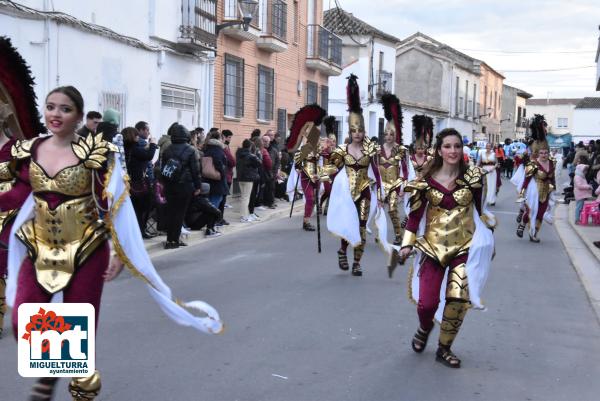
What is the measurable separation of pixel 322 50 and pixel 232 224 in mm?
17288

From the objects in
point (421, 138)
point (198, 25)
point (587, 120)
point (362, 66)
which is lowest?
point (421, 138)

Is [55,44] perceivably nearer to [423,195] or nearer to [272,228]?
[272,228]

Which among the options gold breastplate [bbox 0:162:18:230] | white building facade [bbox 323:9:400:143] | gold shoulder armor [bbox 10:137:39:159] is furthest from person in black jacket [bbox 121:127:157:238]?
white building facade [bbox 323:9:400:143]

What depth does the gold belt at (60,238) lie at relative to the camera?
4184 millimetres

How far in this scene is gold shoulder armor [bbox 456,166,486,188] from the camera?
5.95 metres

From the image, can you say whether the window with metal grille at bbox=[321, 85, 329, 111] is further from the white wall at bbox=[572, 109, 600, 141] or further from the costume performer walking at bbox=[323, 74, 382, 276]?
the white wall at bbox=[572, 109, 600, 141]

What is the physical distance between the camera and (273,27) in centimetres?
2616

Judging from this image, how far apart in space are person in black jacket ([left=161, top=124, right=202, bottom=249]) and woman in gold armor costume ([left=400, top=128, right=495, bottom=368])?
636cm

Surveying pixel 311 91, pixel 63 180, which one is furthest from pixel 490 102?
pixel 63 180

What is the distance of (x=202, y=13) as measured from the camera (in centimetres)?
2042

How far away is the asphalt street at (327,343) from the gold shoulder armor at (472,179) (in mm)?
1354

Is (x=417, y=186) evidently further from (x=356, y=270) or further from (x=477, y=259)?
(x=356, y=270)

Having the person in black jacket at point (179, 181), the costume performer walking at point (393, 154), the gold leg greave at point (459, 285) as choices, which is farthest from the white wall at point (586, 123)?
the gold leg greave at point (459, 285)

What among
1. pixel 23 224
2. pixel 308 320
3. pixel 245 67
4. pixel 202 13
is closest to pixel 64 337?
pixel 23 224
